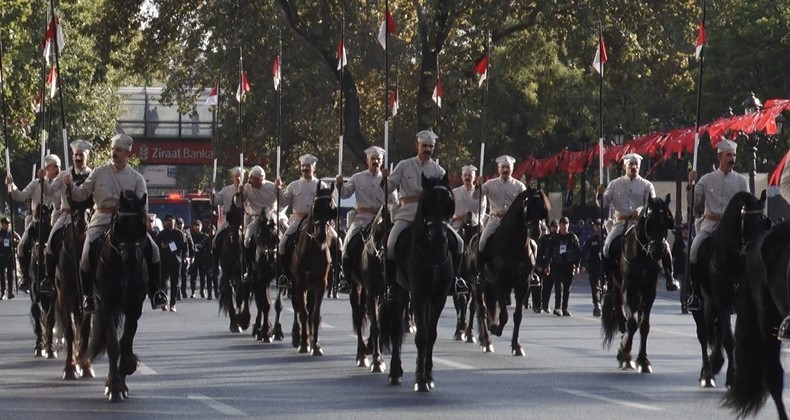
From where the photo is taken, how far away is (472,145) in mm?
62719

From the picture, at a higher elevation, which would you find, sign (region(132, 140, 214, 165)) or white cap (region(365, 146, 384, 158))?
sign (region(132, 140, 214, 165))

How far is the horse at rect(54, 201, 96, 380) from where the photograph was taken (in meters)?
18.5

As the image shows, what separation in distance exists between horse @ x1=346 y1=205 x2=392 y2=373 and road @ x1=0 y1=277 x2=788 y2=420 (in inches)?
12.2

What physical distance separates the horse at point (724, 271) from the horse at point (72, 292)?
18.4 feet

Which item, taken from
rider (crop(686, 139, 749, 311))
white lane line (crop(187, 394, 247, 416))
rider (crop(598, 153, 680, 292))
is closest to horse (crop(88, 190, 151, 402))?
white lane line (crop(187, 394, 247, 416))

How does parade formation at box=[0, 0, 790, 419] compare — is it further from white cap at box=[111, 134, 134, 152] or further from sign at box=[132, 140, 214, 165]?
sign at box=[132, 140, 214, 165]

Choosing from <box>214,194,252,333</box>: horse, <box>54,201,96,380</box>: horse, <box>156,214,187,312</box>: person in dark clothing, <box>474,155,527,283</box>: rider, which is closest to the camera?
<box>54,201,96,380</box>: horse

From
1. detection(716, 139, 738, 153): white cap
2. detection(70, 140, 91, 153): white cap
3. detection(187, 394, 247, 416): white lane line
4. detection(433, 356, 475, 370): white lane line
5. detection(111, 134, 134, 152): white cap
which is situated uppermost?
detection(716, 139, 738, 153): white cap

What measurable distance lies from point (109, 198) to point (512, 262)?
678 centimetres

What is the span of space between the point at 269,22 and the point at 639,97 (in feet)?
47.3

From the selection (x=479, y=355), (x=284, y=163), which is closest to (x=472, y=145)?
(x=284, y=163)

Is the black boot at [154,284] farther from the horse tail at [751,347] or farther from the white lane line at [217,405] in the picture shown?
the horse tail at [751,347]

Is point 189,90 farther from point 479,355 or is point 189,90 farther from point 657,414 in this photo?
point 657,414

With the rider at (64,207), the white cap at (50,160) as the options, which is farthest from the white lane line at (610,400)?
the white cap at (50,160)
